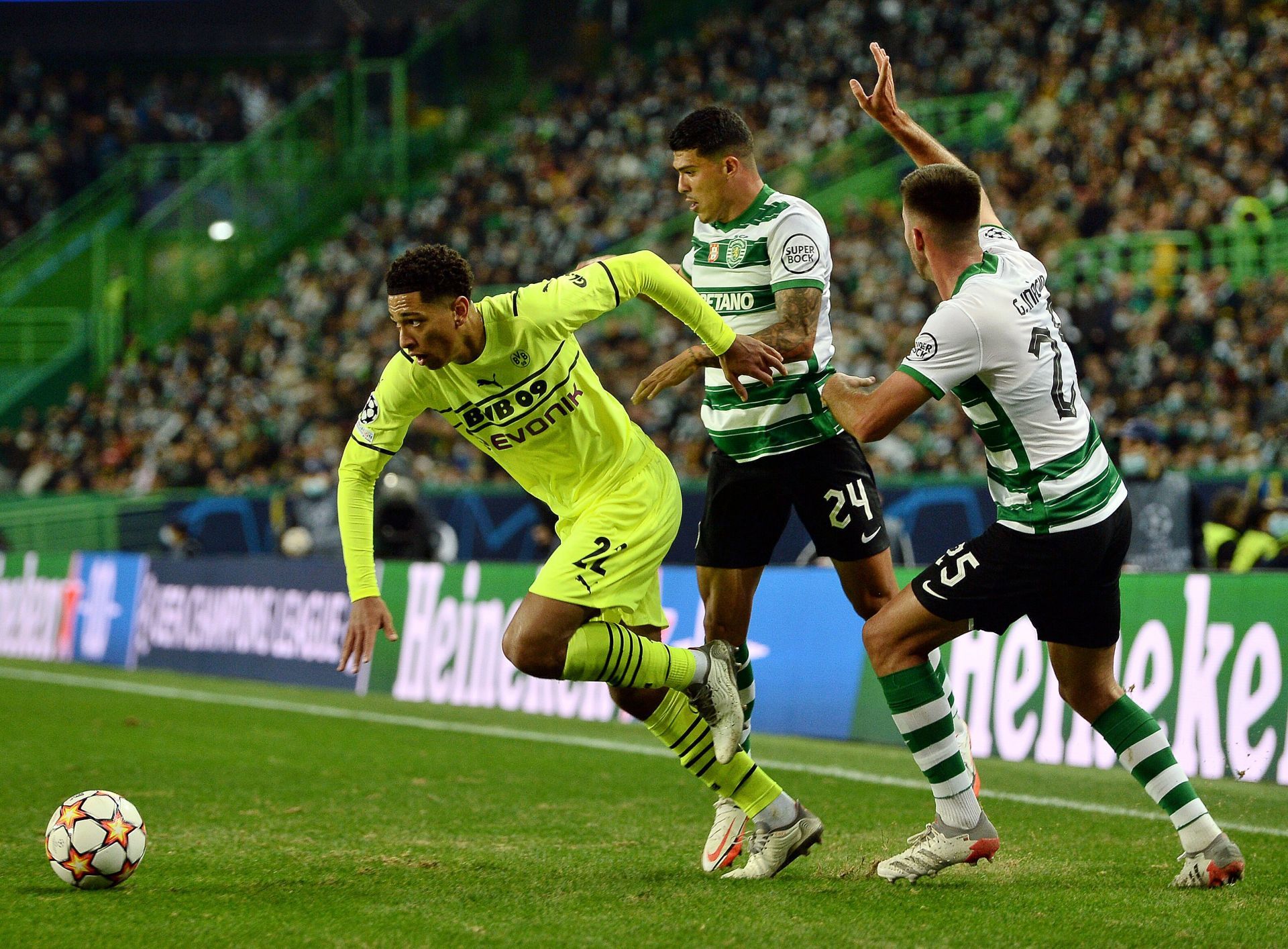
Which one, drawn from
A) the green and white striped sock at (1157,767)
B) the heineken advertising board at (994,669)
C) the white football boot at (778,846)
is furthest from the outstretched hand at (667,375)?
the heineken advertising board at (994,669)

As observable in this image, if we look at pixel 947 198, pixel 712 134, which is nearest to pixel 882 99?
pixel 712 134

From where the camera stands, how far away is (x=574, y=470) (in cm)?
612

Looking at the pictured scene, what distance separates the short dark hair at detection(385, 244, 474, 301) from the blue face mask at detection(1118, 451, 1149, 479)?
29.0 ft

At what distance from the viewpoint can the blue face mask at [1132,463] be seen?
1338 centimetres

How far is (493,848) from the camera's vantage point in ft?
21.5

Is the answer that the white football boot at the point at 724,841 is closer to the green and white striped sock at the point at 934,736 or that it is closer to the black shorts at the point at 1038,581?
the green and white striped sock at the point at 934,736

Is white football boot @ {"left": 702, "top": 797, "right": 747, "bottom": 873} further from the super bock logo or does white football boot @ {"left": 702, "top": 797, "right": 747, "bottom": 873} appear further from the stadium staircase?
the stadium staircase

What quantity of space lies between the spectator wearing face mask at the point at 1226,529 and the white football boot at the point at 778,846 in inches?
260

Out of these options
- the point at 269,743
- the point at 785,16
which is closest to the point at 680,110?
the point at 785,16

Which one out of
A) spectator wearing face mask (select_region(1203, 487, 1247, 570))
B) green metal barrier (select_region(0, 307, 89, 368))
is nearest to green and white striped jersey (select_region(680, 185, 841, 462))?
spectator wearing face mask (select_region(1203, 487, 1247, 570))

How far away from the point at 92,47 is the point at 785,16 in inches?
741

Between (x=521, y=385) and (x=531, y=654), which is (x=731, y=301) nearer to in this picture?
(x=521, y=385)

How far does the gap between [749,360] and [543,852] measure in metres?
2.18

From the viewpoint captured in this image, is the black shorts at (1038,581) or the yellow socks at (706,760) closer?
the black shorts at (1038,581)
